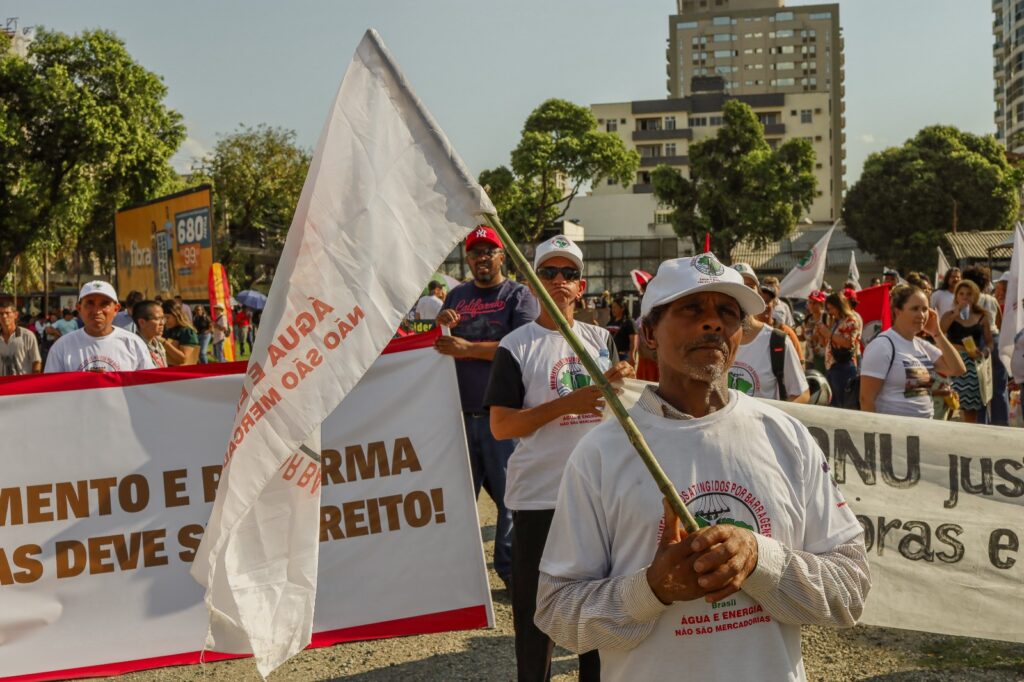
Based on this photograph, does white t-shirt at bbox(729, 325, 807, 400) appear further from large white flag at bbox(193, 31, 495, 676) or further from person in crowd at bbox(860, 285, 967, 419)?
large white flag at bbox(193, 31, 495, 676)

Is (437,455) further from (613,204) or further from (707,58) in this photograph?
(707,58)

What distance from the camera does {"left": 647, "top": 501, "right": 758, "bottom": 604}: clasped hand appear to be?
76.6 inches

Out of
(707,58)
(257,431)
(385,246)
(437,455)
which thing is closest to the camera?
(257,431)

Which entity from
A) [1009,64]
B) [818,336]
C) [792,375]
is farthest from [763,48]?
[792,375]

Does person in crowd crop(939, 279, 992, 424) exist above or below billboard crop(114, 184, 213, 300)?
below

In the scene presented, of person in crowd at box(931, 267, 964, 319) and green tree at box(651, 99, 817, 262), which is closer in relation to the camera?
person in crowd at box(931, 267, 964, 319)

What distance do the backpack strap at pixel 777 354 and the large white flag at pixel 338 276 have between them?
2939 millimetres

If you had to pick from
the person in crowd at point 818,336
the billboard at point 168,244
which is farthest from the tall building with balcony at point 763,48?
the person in crowd at point 818,336

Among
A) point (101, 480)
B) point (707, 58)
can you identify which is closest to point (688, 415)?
point (101, 480)

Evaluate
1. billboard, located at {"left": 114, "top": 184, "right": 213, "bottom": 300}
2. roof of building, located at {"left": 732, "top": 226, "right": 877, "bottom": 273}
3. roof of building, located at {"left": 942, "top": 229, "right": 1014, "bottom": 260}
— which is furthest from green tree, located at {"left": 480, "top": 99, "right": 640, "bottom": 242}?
billboard, located at {"left": 114, "top": 184, "right": 213, "bottom": 300}

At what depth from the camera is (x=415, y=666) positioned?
16.4 feet

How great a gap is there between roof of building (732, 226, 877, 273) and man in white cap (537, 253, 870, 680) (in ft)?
220

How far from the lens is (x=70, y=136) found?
3419 cm

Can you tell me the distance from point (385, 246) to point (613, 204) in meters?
93.0
